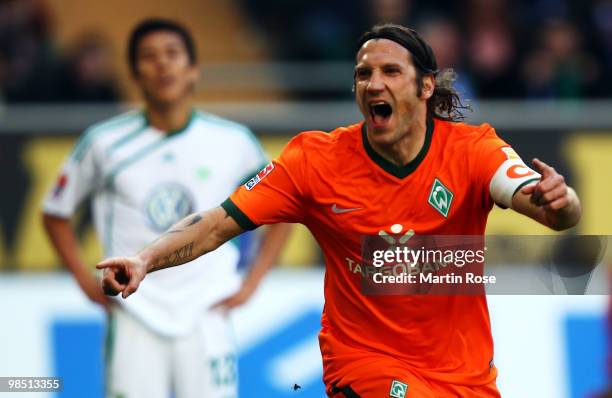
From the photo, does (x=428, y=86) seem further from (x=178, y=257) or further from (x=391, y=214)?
(x=178, y=257)

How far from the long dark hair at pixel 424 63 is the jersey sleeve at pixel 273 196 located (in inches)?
23.4

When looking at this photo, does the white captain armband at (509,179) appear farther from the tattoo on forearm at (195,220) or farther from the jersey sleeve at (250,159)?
the jersey sleeve at (250,159)

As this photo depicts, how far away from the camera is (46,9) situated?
1338cm

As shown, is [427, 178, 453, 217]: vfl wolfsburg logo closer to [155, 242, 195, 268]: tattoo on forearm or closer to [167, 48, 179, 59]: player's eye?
[155, 242, 195, 268]: tattoo on forearm

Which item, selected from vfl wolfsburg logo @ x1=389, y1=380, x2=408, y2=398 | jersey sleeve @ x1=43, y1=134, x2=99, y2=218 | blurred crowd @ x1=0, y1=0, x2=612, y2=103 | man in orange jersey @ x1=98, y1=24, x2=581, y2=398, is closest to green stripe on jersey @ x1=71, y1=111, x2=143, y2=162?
jersey sleeve @ x1=43, y1=134, x2=99, y2=218

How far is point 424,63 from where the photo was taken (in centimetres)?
589

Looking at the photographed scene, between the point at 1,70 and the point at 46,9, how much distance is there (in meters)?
0.89

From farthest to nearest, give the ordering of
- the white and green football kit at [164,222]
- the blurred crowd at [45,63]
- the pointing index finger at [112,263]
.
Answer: the blurred crowd at [45,63] → the white and green football kit at [164,222] → the pointing index finger at [112,263]

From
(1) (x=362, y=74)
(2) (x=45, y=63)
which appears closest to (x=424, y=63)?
(1) (x=362, y=74)

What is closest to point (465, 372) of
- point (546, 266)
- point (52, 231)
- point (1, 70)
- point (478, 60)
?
point (546, 266)

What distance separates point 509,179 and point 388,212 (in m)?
0.58

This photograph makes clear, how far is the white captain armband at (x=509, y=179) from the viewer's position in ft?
17.6

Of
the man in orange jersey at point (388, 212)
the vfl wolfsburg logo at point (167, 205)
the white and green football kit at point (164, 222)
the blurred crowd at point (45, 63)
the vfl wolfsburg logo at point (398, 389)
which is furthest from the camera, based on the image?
the blurred crowd at point (45, 63)

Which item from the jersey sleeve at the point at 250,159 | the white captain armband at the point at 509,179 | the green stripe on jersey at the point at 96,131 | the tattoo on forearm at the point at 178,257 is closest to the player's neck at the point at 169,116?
the green stripe on jersey at the point at 96,131
